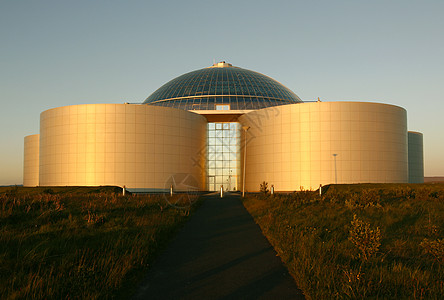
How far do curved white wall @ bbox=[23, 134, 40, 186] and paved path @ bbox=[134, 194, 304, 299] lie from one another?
63.0m

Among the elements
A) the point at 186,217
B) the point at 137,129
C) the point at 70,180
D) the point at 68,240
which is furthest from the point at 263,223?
the point at 70,180

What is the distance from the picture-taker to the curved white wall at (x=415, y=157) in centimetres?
6084

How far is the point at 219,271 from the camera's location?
7.55 meters

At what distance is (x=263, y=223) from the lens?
1360 cm

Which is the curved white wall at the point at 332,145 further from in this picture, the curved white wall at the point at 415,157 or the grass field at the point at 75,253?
the grass field at the point at 75,253

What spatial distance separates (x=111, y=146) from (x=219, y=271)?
130 ft

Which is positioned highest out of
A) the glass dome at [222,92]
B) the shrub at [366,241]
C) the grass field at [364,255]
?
the glass dome at [222,92]

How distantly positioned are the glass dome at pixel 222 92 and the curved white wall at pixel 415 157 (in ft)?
73.0

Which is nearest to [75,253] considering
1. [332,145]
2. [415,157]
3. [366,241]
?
[366,241]

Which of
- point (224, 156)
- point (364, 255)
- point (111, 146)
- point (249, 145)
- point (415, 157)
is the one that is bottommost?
point (364, 255)

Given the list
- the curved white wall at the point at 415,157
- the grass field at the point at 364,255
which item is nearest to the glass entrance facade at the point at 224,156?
the curved white wall at the point at 415,157

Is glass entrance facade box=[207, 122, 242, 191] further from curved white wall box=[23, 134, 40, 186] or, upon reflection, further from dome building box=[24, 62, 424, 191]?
curved white wall box=[23, 134, 40, 186]

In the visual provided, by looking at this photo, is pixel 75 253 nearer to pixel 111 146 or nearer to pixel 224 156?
pixel 111 146

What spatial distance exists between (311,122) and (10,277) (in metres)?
41.4
